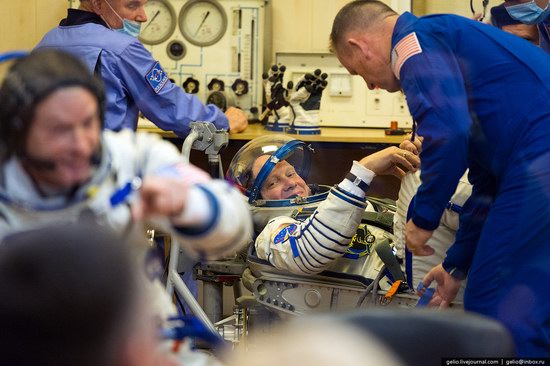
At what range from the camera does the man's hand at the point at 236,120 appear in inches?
173

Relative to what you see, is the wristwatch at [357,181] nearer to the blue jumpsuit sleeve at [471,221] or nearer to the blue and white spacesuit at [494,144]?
the blue jumpsuit sleeve at [471,221]

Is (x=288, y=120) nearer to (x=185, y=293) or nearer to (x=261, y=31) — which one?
(x=261, y=31)

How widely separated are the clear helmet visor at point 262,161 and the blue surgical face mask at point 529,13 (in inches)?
33.8

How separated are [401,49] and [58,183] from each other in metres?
1.14

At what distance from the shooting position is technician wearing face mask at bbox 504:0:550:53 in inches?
120

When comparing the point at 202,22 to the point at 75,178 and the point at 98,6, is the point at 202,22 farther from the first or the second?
the point at 75,178

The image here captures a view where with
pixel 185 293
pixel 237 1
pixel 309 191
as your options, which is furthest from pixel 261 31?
pixel 185 293

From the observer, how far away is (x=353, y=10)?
8.03ft

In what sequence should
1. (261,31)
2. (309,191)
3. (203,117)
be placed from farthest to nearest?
(261,31), (203,117), (309,191)

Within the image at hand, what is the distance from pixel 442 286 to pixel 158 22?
10.1ft

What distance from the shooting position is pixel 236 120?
443 cm

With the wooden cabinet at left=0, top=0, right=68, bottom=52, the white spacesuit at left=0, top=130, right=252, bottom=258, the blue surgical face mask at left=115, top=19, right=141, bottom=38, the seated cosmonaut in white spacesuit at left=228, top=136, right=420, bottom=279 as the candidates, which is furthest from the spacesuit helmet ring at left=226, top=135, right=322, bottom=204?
the wooden cabinet at left=0, top=0, right=68, bottom=52

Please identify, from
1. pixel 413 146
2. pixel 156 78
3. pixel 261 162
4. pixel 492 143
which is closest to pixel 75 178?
pixel 492 143

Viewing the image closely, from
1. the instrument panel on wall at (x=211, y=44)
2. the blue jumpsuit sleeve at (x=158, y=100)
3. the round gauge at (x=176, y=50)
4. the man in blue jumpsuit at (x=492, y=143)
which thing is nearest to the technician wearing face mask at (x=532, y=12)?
the man in blue jumpsuit at (x=492, y=143)
